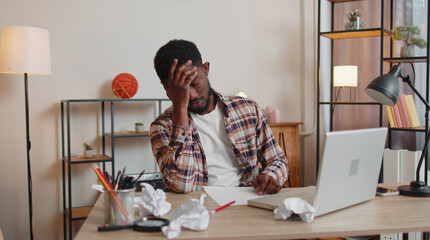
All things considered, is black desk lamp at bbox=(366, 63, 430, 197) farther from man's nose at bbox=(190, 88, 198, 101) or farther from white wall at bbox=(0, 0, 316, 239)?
white wall at bbox=(0, 0, 316, 239)

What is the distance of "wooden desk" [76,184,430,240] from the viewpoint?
1.08m

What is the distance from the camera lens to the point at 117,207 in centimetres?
115

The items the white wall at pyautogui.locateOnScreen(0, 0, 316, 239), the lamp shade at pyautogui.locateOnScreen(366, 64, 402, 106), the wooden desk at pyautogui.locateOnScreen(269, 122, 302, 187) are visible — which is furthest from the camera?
the wooden desk at pyautogui.locateOnScreen(269, 122, 302, 187)

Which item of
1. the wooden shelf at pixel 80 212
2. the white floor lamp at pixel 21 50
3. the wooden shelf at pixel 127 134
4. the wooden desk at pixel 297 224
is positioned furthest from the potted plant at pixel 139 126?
the wooden desk at pixel 297 224

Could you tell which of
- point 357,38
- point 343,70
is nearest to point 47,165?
point 343,70

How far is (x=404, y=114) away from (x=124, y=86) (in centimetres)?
206

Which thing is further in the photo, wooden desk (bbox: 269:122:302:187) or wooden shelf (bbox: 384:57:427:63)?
wooden desk (bbox: 269:122:302:187)

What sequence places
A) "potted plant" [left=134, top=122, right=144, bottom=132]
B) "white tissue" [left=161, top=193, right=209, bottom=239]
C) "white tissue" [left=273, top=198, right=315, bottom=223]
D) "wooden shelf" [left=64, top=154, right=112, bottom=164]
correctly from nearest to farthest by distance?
"white tissue" [left=161, top=193, right=209, bottom=239]
"white tissue" [left=273, top=198, right=315, bottom=223]
"wooden shelf" [left=64, top=154, right=112, bottom=164]
"potted plant" [left=134, top=122, right=144, bottom=132]

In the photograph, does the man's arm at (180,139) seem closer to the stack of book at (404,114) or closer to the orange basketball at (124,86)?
the orange basketball at (124,86)

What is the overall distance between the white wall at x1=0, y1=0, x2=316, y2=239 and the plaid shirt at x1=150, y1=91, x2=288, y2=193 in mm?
1519

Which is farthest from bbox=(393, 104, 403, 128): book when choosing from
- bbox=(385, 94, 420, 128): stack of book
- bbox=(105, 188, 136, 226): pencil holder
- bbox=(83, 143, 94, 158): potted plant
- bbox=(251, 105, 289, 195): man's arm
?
bbox=(105, 188, 136, 226): pencil holder

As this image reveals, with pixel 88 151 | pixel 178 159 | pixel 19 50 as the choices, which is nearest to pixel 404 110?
pixel 178 159

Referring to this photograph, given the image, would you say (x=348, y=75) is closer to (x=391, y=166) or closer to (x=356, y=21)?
(x=356, y=21)

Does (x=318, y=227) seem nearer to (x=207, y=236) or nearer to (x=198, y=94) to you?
(x=207, y=236)
